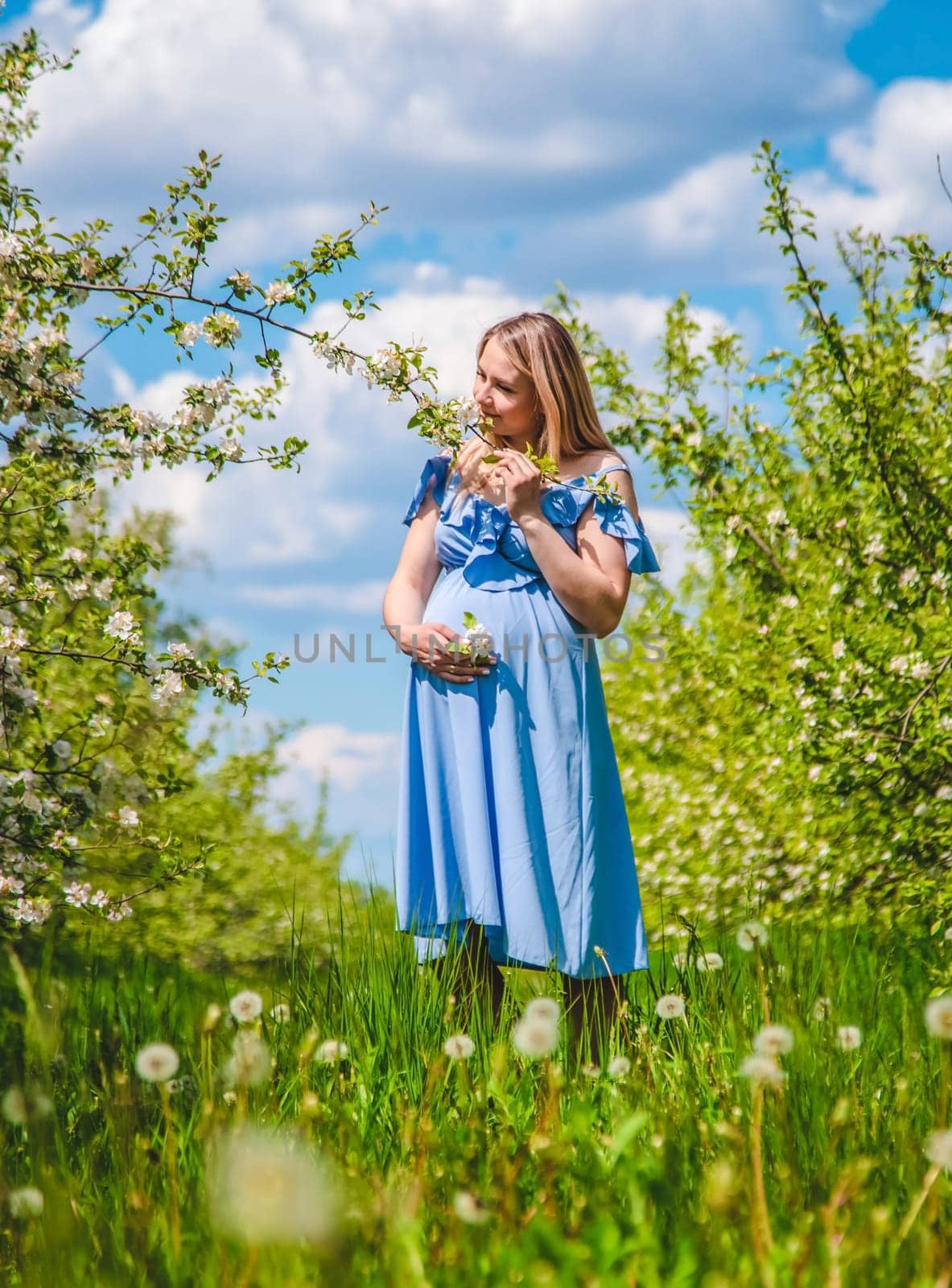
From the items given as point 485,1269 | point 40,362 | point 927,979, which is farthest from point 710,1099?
point 40,362

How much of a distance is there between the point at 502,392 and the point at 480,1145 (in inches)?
89.6

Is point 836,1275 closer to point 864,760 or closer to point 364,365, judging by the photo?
point 364,365

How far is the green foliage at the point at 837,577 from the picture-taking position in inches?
182

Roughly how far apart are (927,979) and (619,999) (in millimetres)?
1769

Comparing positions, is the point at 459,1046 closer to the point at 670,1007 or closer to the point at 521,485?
the point at 670,1007

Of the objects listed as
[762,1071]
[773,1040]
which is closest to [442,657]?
[773,1040]

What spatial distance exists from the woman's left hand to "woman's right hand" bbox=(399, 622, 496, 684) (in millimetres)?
381

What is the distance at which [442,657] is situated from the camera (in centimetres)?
351

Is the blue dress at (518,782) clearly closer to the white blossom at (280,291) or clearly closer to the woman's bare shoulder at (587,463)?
the woman's bare shoulder at (587,463)

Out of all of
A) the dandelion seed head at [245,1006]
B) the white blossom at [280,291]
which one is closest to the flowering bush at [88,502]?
the white blossom at [280,291]

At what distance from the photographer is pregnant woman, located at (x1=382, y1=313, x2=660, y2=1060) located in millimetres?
3484

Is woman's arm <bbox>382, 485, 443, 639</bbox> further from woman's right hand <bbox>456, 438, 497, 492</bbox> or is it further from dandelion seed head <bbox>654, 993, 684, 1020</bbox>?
dandelion seed head <bbox>654, 993, 684, 1020</bbox>

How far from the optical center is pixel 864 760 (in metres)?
4.62

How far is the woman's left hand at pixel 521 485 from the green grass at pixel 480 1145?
1.24 meters
